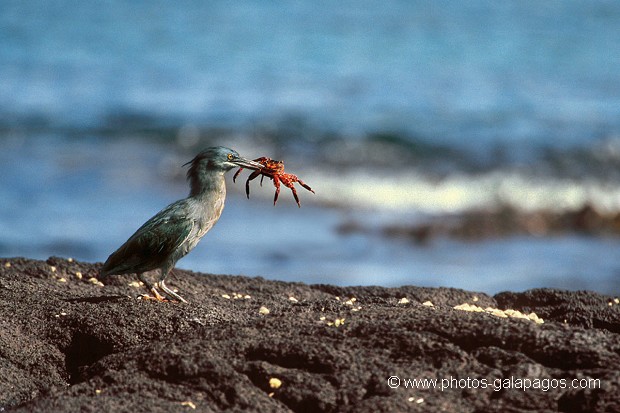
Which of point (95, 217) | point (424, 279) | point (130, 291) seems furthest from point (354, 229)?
point (130, 291)

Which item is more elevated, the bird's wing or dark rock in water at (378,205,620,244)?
dark rock in water at (378,205,620,244)

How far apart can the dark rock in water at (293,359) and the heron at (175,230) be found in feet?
0.81

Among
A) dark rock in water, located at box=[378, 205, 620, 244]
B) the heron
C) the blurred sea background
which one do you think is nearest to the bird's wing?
the heron

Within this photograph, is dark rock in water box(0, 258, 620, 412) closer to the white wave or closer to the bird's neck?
the bird's neck

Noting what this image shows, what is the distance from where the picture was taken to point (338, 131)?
16766mm

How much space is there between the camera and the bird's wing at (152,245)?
4.32 metres

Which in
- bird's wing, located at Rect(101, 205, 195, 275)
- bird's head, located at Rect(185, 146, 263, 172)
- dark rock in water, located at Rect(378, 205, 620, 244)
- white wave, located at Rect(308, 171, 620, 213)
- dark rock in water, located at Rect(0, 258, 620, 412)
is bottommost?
dark rock in water, located at Rect(0, 258, 620, 412)

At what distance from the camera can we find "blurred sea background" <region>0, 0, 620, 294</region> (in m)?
10.1

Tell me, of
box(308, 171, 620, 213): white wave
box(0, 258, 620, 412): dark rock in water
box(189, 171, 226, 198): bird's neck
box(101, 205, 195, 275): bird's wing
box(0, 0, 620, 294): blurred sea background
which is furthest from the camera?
box(308, 171, 620, 213): white wave

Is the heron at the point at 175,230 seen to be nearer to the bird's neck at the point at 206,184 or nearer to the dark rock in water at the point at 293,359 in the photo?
the bird's neck at the point at 206,184

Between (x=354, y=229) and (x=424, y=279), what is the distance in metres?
2.22

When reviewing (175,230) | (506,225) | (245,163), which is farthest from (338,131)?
(175,230)

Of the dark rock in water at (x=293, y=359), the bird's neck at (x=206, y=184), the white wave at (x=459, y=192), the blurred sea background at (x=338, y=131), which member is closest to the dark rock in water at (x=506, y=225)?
the blurred sea background at (x=338, y=131)

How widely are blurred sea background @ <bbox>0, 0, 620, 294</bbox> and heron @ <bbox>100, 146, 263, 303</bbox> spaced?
429cm
